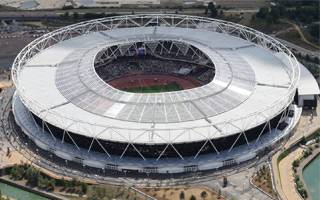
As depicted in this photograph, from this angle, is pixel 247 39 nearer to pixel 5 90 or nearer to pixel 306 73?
pixel 306 73

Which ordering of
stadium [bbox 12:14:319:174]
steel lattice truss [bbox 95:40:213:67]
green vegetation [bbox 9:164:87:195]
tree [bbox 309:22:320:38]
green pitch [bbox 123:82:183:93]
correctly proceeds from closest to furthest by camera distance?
green vegetation [bbox 9:164:87:195] → stadium [bbox 12:14:319:174] → green pitch [bbox 123:82:183:93] → steel lattice truss [bbox 95:40:213:67] → tree [bbox 309:22:320:38]

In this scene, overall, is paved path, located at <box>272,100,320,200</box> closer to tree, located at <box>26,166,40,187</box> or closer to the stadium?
the stadium

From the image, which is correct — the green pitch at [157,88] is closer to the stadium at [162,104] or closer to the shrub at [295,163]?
the stadium at [162,104]

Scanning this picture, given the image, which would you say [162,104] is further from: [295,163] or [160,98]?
[295,163]

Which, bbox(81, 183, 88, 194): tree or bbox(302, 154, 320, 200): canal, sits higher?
bbox(81, 183, 88, 194): tree

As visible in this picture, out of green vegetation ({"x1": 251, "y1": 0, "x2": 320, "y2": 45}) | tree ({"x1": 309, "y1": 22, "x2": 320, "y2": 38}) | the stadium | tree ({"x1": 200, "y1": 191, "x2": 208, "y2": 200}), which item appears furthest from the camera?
green vegetation ({"x1": 251, "y1": 0, "x2": 320, "y2": 45})

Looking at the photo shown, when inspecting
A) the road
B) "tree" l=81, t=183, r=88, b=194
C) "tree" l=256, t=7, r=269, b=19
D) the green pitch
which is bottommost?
"tree" l=81, t=183, r=88, b=194

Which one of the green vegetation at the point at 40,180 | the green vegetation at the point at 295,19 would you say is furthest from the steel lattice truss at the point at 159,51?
the green vegetation at the point at 40,180

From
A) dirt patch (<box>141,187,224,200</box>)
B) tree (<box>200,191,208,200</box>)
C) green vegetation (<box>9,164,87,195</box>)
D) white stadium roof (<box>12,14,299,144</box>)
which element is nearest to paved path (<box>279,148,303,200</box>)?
white stadium roof (<box>12,14,299,144</box>)
